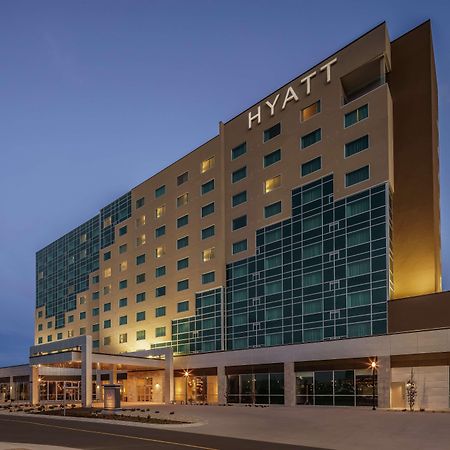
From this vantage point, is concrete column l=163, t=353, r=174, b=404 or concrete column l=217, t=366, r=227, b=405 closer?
concrete column l=217, t=366, r=227, b=405

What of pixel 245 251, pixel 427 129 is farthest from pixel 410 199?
pixel 245 251

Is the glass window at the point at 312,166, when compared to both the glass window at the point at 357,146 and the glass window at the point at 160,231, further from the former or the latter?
the glass window at the point at 160,231

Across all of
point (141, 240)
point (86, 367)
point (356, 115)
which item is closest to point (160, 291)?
point (141, 240)

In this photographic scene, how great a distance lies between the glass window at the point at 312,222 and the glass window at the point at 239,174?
45.5 ft

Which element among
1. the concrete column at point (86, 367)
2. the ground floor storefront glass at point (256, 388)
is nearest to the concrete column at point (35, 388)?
the concrete column at point (86, 367)

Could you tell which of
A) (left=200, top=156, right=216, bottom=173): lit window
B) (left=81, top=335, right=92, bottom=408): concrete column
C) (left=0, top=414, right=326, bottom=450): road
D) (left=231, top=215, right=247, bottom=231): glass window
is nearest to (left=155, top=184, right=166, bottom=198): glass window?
(left=200, top=156, right=216, bottom=173): lit window

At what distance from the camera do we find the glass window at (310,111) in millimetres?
71438

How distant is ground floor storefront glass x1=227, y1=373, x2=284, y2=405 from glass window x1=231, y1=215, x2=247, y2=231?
20.0 meters

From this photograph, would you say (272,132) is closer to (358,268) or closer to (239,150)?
(239,150)

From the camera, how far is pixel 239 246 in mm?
80062

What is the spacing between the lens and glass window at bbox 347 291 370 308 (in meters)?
62.0

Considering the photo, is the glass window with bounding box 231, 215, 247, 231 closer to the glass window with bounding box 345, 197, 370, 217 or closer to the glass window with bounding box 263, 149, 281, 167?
the glass window with bounding box 263, 149, 281, 167

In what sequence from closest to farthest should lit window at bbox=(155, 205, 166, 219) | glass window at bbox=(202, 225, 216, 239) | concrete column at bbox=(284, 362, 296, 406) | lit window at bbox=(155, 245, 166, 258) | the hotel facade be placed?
the hotel facade, concrete column at bbox=(284, 362, 296, 406), glass window at bbox=(202, 225, 216, 239), lit window at bbox=(155, 245, 166, 258), lit window at bbox=(155, 205, 166, 219)

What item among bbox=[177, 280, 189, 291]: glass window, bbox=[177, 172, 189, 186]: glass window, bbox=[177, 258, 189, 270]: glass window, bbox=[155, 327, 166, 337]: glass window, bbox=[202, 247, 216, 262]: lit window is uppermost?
bbox=[177, 172, 189, 186]: glass window
